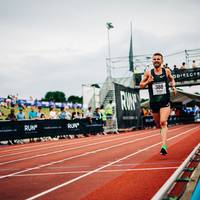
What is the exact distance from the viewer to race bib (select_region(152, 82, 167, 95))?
310 inches

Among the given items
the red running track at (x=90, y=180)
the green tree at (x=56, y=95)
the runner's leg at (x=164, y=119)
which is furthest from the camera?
the green tree at (x=56, y=95)

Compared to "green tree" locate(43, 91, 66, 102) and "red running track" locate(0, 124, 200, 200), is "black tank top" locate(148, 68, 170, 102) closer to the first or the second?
"red running track" locate(0, 124, 200, 200)

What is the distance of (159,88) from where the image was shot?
7906 mm

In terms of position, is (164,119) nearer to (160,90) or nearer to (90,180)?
(160,90)

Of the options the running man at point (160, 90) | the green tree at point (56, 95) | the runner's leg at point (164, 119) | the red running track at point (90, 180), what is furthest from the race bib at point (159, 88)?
A: the green tree at point (56, 95)

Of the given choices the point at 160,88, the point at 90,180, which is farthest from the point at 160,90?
the point at 90,180

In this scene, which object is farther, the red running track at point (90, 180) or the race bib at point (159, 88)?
the race bib at point (159, 88)

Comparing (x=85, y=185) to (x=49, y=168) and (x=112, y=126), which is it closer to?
(x=49, y=168)

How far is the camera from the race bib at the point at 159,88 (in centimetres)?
788

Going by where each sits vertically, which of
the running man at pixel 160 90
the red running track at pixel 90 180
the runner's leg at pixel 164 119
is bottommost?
the red running track at pixel 90 180

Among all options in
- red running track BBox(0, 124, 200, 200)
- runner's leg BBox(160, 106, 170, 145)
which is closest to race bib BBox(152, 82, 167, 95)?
runner's leg BBox(160, 106, 170, 145)

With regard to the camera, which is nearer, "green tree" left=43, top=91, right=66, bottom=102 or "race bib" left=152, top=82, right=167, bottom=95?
"race bib" left=152, top=82, right=167, bottom=95

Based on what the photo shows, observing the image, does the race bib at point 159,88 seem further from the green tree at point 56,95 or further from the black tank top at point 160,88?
the green tree at point 56,95

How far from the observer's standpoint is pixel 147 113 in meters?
34.5
